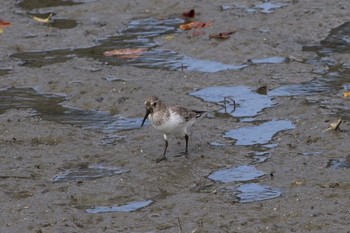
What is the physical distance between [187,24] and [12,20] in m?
3.17

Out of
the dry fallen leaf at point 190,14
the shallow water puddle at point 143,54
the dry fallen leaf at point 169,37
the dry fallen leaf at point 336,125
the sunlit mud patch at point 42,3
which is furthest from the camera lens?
the sunlit mud patch at point 42,3

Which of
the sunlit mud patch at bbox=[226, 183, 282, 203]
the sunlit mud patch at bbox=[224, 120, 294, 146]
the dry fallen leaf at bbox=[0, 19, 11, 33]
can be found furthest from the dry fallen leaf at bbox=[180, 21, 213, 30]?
the sunlit mud patch at bbox=[226, 183, 282, 203]

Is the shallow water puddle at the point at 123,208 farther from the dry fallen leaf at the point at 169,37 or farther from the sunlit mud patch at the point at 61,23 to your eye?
the sunlit mud patch at the point at 61,23

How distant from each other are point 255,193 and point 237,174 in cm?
65

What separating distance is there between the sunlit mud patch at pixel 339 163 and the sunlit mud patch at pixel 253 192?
865 millimetres

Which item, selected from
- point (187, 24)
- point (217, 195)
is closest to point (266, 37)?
point (187, 24)

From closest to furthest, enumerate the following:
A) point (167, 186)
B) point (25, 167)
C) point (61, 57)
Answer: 1. point (167, 186)
2. point (25, 167)
3. point (61, 57)

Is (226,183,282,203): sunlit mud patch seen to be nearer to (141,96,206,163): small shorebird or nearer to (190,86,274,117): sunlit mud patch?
(141,96,206,163): small shorebird

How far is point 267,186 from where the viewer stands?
1021 cm

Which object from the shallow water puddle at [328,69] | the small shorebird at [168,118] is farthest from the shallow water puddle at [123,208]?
the shallow water puddle at [328,69]

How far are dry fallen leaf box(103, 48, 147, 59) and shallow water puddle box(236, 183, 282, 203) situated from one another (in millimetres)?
5353

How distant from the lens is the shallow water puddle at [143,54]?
1459 centimetres

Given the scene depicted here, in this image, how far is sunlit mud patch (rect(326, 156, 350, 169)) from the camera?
10.6 metres

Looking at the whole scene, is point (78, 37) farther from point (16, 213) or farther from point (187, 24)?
point (16, 213)
